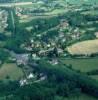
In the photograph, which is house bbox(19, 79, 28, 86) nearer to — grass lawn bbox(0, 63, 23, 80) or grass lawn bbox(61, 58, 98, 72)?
grass lawn bbox(0, 63, 23, 80)

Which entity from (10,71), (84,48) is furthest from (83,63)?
(84,48)

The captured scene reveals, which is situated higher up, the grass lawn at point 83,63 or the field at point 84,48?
the grass lawn at point 83,63

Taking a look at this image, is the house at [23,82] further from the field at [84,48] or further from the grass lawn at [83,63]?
the field at [84,48]

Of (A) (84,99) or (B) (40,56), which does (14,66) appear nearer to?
(B) (40,56)

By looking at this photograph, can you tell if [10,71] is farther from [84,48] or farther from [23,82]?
[84,48]

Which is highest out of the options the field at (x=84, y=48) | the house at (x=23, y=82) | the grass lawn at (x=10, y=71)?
the house at (x=23, y=82)

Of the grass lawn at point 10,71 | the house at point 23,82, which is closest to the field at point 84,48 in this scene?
the grass lawn at point 10,71
